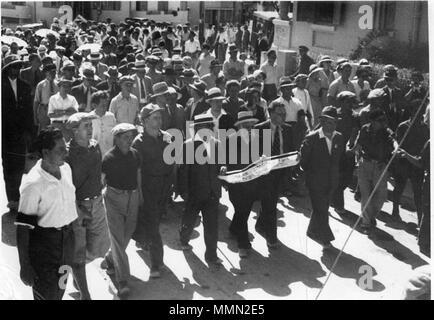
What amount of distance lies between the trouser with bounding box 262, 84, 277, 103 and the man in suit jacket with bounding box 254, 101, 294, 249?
346cm

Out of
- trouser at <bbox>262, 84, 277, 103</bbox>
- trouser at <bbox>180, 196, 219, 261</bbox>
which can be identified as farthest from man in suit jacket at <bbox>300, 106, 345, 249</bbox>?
trouser at <bbox>262, 84, 277, 103</bbox>

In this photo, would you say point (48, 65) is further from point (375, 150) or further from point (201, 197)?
point (375, 150)

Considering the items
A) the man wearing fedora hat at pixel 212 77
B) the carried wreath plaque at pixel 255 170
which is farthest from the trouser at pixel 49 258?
the man wearing fedora hat at pixel 212 77

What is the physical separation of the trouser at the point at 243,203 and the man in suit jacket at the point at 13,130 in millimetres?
2447

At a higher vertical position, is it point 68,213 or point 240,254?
point 68,213

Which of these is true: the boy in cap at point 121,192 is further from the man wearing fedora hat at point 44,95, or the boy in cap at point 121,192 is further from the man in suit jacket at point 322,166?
the man wearing fedora hat at point 44,95

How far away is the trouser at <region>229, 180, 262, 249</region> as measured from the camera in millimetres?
5969

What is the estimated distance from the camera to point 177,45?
57.9 ft

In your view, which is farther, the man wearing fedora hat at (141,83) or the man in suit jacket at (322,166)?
the man wearing fedora hat at (141,83)

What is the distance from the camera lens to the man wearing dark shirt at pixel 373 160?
641 centimetres

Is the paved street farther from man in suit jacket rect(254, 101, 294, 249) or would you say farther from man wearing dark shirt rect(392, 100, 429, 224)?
man wearing dark shirt rect(392, 100, 429, 224)

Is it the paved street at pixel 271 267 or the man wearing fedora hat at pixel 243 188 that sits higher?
the man wearing fedora hat at pixel 243 188
